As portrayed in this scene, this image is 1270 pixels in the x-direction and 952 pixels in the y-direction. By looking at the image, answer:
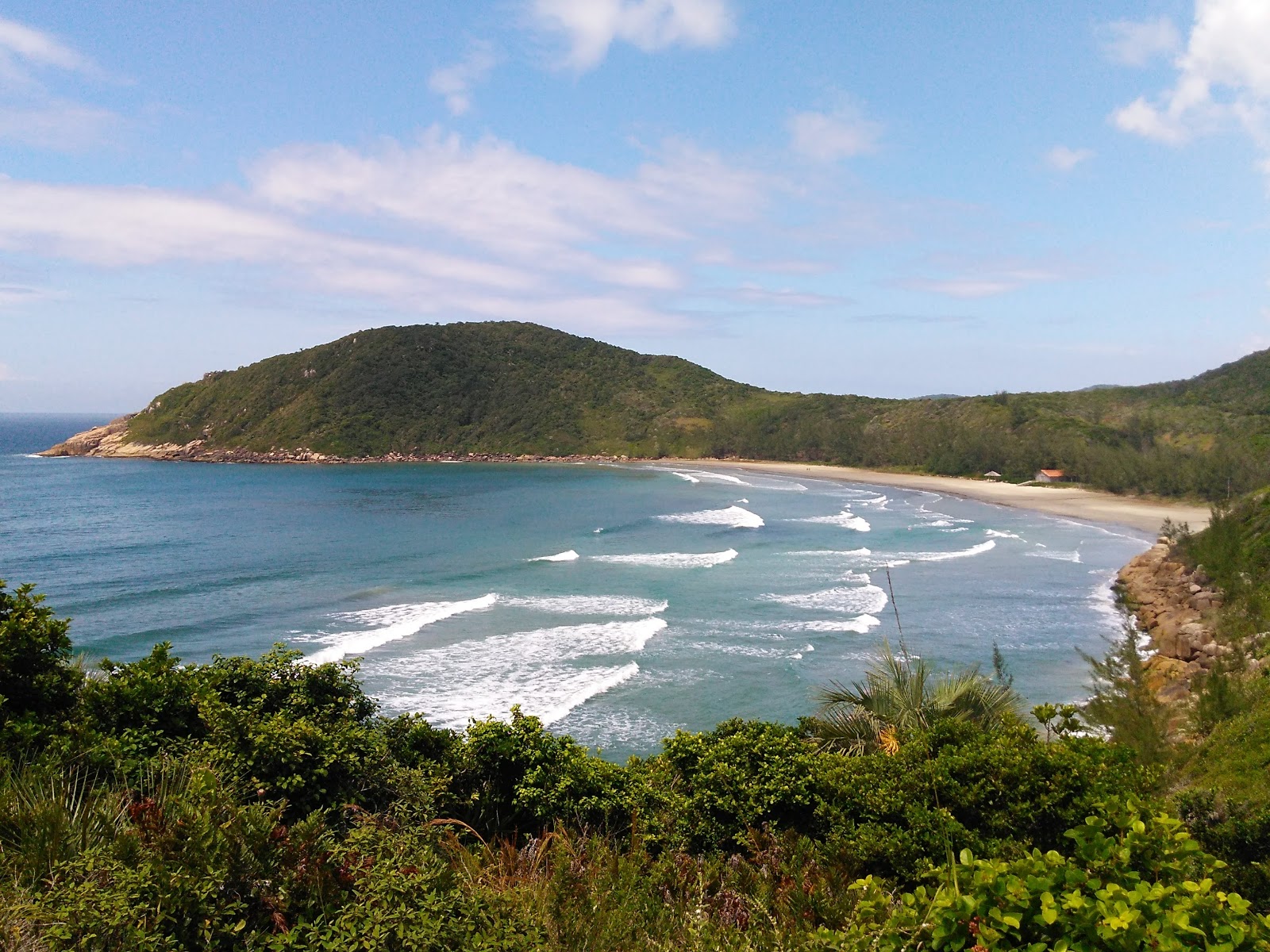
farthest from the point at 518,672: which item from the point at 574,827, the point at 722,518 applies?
the point at 722,518

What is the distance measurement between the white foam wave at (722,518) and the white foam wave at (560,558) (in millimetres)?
12296

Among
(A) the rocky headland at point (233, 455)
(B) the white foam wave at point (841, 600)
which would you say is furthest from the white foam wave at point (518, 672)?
(A) the rocky headland at point (233, 455)

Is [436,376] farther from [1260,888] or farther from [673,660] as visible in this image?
[1260,888]

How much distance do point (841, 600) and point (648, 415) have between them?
9727 cm

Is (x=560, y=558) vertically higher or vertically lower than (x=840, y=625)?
higher

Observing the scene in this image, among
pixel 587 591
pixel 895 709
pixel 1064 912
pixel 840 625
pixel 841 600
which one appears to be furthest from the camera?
pixel 587 591

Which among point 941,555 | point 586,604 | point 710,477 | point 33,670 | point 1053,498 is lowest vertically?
point 586,604

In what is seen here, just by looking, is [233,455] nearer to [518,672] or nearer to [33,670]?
[518,672]

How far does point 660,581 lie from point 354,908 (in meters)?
28.6

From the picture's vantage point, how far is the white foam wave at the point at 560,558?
121 feet

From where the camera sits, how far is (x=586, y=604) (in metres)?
28.7

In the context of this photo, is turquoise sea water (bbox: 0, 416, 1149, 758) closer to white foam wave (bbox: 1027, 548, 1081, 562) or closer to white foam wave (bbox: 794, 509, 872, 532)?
white foam wave (bbox: 1027, 548, 1081, 562)

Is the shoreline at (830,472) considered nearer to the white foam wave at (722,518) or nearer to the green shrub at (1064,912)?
the white foam wave at (722,518)

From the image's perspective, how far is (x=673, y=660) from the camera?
22109 millimetres
